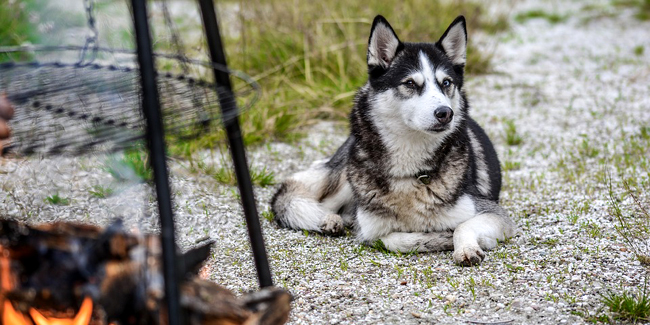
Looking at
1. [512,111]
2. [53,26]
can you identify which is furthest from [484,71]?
[53,26]

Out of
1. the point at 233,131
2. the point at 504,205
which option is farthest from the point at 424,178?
the point at 233,131

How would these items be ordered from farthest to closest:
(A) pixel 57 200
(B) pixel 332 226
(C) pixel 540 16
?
(C) pixel 540 16 < (A) pixel 57 200 < (B) pixel 332 226

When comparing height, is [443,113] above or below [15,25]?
below

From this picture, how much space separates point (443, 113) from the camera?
3.36 meters

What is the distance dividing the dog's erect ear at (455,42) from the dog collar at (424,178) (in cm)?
69

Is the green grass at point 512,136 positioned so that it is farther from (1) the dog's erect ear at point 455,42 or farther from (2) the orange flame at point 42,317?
(2) the orange flame at point 42,317

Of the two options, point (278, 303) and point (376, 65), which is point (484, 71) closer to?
point (376, 65)

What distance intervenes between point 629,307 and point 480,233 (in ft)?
3.15

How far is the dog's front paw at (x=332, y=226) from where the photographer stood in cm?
398

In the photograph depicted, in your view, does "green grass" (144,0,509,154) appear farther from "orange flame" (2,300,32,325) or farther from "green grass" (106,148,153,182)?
"orange flame" (2,300,32,325)

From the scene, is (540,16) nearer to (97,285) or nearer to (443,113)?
(443,113)

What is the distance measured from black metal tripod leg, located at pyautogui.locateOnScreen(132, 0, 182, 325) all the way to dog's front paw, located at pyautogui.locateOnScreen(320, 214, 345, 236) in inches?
88.1

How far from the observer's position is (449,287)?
3.10 meters

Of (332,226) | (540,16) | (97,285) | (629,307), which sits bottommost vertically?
(629,307)
